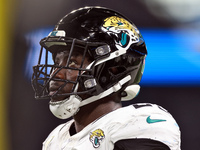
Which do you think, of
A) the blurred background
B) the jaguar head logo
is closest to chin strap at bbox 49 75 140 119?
the jaguar head logo

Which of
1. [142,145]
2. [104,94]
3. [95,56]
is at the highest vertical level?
[95,56]

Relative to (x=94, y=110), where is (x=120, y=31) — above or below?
above

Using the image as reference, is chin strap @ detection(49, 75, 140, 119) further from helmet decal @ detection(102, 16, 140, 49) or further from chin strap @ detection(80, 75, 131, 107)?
helmet decal @ detection(102, 16, 140, 49)

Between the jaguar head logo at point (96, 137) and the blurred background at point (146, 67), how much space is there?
844 mm

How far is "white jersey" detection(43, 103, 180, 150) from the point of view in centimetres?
126

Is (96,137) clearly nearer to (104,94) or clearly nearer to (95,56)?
(104,94)

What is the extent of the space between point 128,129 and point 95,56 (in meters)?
0.26

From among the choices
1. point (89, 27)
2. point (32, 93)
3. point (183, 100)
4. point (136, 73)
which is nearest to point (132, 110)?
point (136, 73)

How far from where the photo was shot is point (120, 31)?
1443mm

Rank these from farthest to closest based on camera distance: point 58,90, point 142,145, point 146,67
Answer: point 146,67 < point 58,90 < point 142,145

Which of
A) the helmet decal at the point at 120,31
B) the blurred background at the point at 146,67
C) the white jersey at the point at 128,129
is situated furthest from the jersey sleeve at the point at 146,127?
the blurred background at the point at 146,67

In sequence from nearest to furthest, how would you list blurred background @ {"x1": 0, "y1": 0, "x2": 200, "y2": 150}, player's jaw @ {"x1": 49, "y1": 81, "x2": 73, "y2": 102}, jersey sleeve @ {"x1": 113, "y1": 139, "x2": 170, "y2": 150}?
jersey sleeve @ {"x1": 113, "y1": 139, "x2": 170, "y2": 150} < player's jaw @ {"x1": 49, "y1": 81, "x2": 73, "y2": 102} < blurred background @ {"x1": 0, "y1": 0, "x2": 200, "y2": 150}

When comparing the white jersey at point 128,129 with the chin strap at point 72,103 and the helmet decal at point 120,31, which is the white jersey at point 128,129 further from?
the helmet decal at point 120,31

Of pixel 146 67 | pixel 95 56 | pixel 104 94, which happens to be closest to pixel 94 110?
pixel 104 94
